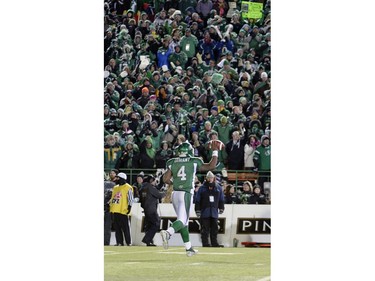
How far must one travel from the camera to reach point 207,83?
9.87 metres

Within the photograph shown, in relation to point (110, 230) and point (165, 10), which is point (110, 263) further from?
point (165, 10)

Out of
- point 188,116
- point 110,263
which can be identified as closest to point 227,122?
point 188,116

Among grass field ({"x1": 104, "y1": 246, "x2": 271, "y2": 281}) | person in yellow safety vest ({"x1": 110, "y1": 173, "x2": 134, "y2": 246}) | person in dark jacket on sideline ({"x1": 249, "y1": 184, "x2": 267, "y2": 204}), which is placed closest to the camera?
grass field ({"x1": 104, "y1": 246, "x2": 271, "y2": 281})

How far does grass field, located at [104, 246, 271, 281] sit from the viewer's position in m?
9.32

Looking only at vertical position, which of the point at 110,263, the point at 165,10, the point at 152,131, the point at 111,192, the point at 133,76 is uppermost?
the point at 165,10

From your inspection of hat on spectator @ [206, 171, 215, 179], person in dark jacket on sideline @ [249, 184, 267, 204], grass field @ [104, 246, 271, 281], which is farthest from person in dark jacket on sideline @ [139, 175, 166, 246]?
person in dark jacket on sideline @ [249, 184, 267, 204]

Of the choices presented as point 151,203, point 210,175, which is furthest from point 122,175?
point 210,175

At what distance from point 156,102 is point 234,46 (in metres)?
1.08

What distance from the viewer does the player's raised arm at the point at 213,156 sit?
9.71 meters

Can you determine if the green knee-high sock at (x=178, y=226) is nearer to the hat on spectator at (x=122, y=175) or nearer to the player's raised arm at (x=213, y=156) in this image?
the player's raised arm at (x=213, y=156)

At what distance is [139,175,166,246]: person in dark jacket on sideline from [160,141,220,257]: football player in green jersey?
119 millimetres

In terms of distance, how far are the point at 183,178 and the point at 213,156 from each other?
41 cm

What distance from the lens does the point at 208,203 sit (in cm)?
971

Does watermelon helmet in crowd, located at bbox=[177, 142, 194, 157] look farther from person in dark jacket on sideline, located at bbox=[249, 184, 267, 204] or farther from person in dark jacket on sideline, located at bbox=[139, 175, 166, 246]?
person in dark jacket on sideline, located at bbox=[249, 184, 267, 204]
